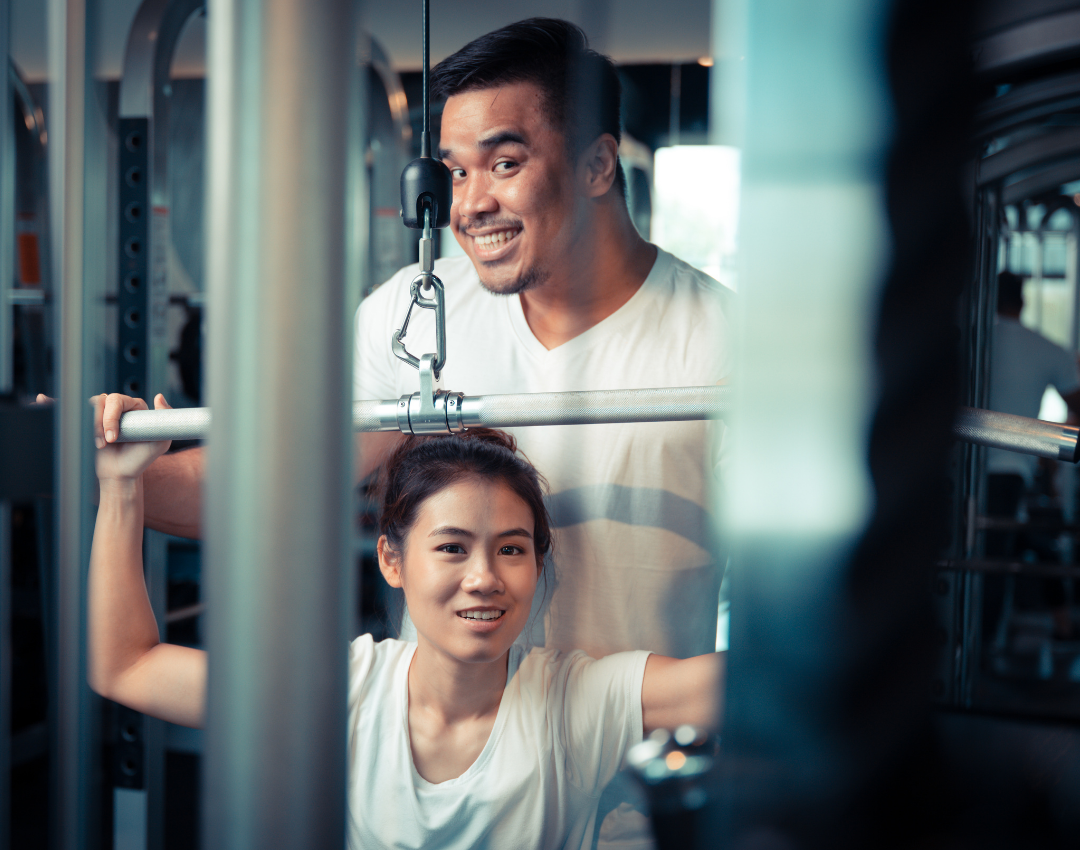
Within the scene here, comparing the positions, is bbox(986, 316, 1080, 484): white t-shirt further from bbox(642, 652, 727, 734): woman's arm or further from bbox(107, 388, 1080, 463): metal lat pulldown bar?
A: bbox(107, 388, 1080, 463): metal lat pulldown bar

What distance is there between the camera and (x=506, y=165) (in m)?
0.88

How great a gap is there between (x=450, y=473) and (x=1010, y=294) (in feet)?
7.40

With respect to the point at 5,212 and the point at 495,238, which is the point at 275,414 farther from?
the point at 5,212

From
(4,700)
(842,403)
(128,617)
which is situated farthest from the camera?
(4,700)

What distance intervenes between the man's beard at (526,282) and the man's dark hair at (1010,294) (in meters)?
1.95

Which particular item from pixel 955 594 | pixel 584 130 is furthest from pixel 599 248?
pixel 955 594


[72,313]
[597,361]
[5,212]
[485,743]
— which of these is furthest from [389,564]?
[5,212]


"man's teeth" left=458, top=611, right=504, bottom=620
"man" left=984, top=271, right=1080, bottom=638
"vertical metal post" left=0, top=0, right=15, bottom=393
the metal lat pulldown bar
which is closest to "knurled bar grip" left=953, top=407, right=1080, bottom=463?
the metal lat pulldown bar

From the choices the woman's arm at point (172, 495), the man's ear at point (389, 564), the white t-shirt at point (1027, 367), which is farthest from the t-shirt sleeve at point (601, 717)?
the white t-shirt at point (1027, 367)

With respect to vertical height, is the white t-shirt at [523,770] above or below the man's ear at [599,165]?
below

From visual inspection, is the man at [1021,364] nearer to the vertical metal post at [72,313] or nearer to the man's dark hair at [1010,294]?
the man's dark hair at [1010,294]

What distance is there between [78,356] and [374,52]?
1.78 meters

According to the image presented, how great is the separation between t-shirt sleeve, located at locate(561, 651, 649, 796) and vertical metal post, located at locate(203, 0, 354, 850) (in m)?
0.69

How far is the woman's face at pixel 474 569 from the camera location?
0.90 meters
